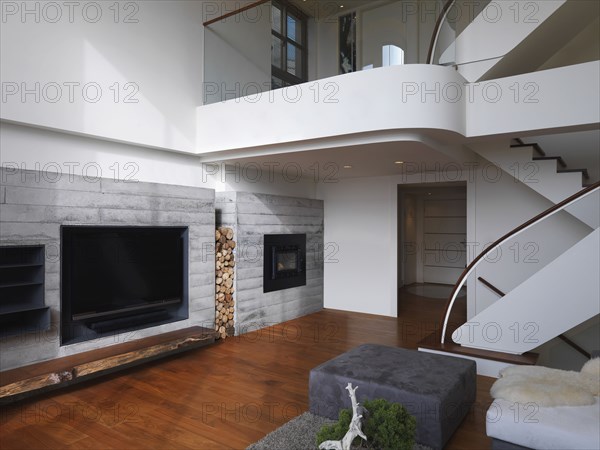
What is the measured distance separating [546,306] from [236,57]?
13.9 feet

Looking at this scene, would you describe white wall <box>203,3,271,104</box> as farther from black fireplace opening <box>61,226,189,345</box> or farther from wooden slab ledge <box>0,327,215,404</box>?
wooden slab ledge <box>0,327,215,404</box>

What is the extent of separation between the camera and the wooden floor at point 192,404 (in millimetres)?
2857

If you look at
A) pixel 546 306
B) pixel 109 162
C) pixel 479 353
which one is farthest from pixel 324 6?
pixel 479 353

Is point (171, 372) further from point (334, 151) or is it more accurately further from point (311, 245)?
point (311, 245)

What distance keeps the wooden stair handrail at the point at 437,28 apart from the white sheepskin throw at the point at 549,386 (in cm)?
290

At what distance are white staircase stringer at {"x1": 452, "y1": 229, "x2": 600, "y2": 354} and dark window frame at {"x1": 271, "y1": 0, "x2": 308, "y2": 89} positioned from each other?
302 centimetres

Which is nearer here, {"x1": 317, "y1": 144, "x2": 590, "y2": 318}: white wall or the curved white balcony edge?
the curved white balcony edge

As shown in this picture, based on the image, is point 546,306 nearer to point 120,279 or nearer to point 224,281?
point 224,281

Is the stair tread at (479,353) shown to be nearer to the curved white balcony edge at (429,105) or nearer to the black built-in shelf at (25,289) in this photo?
the curved white balcony edge at (429,105)

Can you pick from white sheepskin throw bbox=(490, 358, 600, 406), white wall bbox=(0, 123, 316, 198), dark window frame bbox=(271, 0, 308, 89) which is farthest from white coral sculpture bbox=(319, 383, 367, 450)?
dark window frame bbox=(271, 0, 308, 89)

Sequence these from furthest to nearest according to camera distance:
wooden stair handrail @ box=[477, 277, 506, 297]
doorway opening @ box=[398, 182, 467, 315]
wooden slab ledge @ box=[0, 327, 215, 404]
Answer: doorway opening @ box=[398, 182, 467, 315]
wooden stair handrail @ box=[477, 277, 506, 297]
wooden slab ledge @ box=[0, 327, 215, 404]

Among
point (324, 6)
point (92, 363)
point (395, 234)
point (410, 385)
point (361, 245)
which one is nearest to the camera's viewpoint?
point (410, 385)

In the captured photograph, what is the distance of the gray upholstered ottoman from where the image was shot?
270cm

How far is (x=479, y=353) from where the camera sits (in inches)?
161
